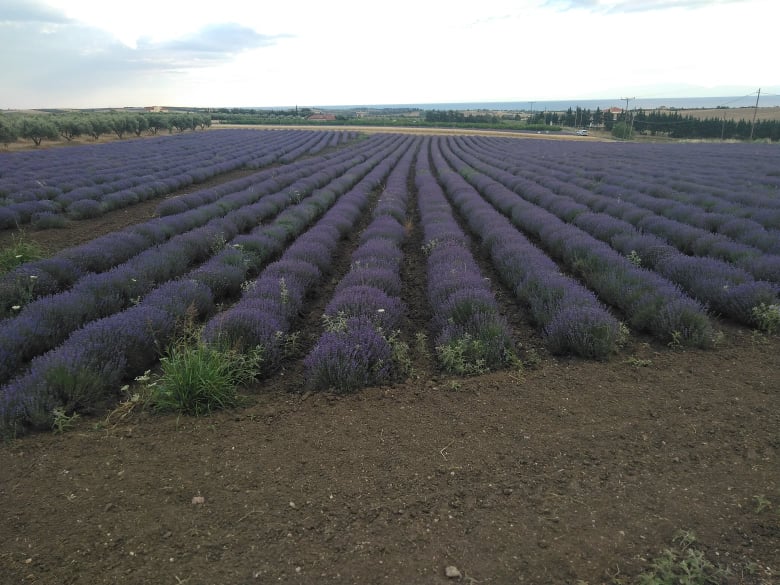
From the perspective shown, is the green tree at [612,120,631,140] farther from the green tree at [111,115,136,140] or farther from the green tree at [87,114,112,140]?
the green tree at [87,114,112,140]

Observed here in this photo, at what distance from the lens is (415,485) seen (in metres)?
2.70

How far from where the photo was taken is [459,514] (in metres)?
2.47

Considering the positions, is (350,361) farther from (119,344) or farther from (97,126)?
(97,126)

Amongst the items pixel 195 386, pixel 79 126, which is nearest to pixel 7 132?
pixel 79 126

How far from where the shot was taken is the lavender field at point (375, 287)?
411cm

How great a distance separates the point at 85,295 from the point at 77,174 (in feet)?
47.2

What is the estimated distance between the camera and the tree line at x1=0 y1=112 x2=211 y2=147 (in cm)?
3309

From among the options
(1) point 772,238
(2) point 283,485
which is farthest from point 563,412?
(1) point 772,238

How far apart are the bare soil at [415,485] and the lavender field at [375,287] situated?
46 centimetres

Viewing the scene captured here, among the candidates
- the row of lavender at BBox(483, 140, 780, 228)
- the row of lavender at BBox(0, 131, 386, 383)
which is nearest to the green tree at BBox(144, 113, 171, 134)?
the row of lavender at BBox(483, 140, 780, 228)

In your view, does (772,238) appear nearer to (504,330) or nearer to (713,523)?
(504,330)

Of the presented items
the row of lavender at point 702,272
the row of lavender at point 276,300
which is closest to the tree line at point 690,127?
the row of lavender at point 702,272

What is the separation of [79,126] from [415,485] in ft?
155

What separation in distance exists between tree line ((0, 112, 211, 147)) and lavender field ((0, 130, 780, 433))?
2728 centimetres
